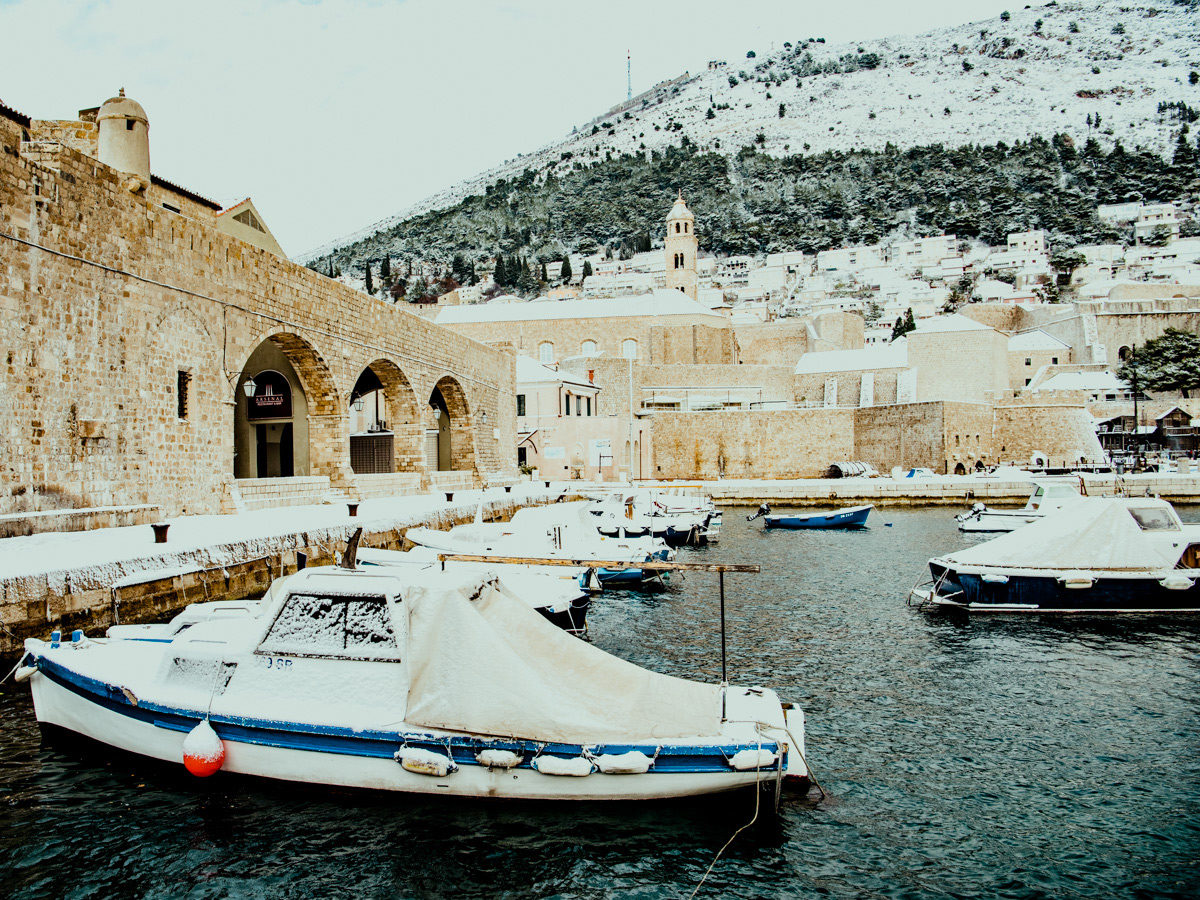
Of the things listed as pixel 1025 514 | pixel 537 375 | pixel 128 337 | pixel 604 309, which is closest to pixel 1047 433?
pixel 1025 514

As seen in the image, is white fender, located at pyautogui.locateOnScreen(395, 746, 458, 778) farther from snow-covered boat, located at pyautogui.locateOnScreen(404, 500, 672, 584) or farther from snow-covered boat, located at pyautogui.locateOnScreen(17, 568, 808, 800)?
snow-covered boat, located at pyautogui.locateOnScreen(404, 500, 672, 584)

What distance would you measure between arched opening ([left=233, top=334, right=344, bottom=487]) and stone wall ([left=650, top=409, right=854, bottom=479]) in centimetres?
2413

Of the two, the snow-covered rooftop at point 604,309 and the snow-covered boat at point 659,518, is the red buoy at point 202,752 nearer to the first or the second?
the snow-covered boat at point 659,518

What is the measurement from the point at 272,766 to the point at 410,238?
145 meters

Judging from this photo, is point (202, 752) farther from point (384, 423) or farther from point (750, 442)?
point (750, 442)

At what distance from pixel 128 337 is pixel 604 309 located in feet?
147

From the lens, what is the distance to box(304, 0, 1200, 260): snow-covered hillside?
134 meters

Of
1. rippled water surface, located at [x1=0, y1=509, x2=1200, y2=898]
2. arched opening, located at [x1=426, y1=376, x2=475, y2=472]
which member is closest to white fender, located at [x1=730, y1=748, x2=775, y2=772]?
rippled water surface, located at [x1=0, y1=509, x2=1200, y2=898]

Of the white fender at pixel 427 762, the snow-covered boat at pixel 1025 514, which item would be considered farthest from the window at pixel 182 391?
the snow-covered boat at pixel 1025 514

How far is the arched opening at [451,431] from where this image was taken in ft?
84.0

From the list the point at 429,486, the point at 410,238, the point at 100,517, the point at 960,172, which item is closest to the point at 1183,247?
the point at 960,172

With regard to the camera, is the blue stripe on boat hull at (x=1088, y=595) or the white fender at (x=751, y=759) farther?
the blue stripe on boat hull at (x=1088, y=595)

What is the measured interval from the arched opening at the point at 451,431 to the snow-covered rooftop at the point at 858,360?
2791 cm

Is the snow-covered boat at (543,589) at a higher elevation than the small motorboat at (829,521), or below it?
higher
